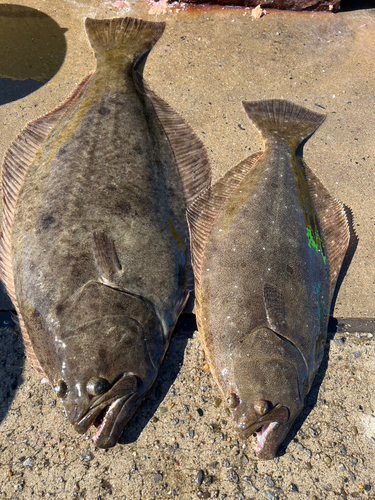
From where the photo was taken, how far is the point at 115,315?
2.51 m

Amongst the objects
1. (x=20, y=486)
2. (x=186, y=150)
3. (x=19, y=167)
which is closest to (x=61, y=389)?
(x=20, y=486)

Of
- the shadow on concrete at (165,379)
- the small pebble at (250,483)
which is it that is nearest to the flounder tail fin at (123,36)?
the shadow on concrete at (165,379)

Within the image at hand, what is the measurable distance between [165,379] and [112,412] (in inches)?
21.6

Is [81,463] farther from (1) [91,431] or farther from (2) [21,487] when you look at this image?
(2) [21,487]

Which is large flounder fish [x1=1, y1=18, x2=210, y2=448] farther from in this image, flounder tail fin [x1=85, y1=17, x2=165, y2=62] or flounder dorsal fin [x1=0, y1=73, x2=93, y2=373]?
flounder tail fin [x1=85, y1=17, x2=165, y2=62]

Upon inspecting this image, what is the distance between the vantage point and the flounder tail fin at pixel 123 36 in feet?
13.7

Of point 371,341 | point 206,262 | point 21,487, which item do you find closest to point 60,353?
point 21,487

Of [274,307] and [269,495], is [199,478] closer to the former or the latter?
[269,495]

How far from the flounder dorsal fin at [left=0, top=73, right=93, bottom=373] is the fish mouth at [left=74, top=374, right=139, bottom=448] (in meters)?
0.54

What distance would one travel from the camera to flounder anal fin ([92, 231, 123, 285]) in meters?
2.68

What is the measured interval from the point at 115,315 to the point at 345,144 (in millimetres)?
2992

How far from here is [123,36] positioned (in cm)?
430

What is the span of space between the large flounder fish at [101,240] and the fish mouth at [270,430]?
2.32 feet

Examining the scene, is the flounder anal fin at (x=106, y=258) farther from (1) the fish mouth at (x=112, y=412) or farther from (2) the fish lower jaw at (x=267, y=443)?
(2) the fish lower jaw at (x=267, y=443)
